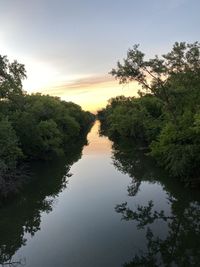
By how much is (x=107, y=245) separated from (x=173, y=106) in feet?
69.2

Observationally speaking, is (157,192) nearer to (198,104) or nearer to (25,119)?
(198,104)

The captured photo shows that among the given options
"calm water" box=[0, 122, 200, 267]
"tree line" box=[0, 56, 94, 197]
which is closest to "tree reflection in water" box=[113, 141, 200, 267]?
"calm water" box=[0, 122, 200, 267]

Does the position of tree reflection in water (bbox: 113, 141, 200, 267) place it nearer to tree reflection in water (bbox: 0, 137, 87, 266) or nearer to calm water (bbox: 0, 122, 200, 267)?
calm water (bbox: 0, 122, 200, 267)

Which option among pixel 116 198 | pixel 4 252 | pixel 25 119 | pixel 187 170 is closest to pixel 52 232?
pixel 4 252

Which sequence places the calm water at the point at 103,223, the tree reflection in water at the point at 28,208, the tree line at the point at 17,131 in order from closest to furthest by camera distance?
the calm water at the point at 103,223 → the tree reflection in water at the point at 28,208 → the tree line at the point at 17,131

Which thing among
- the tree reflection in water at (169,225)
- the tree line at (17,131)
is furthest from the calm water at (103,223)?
the tree line at (17,131)

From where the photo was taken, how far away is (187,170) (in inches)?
A: 1296

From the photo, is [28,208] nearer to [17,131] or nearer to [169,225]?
[169,225]

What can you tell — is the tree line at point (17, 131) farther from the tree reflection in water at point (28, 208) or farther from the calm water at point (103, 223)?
the calm water at point (103, 223)

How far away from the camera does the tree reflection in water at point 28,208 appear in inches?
863

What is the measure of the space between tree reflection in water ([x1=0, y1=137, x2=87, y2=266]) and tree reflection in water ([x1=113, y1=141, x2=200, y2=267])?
5.48 metres

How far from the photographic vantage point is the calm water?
1920 cm

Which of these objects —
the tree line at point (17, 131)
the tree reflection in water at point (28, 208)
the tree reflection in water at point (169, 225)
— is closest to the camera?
the tree reflection in water at point (169, 225)

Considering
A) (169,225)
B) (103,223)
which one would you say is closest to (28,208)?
(103,223)
